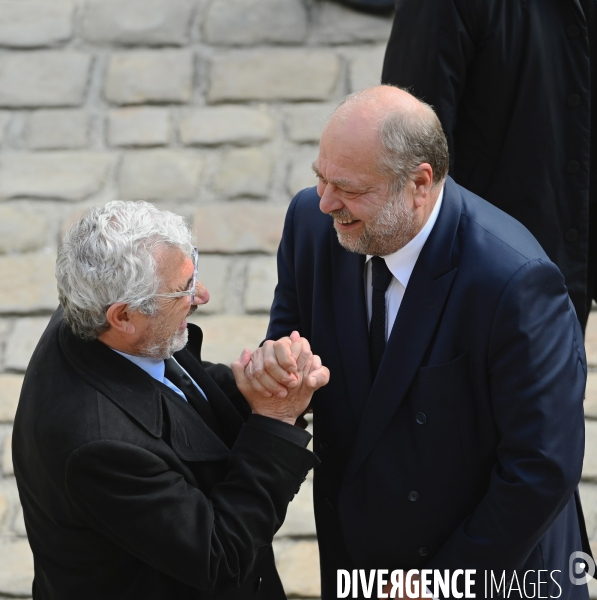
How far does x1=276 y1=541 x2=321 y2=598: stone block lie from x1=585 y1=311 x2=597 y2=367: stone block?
4.47 feet

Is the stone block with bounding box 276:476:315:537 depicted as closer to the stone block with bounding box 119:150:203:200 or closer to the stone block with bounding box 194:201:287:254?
the stone block with bounding box 194:201:287:254

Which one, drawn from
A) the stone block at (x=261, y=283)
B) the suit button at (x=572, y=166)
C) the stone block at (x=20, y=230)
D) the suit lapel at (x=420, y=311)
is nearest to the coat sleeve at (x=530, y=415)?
the suit lapel at (x=420, y=311)

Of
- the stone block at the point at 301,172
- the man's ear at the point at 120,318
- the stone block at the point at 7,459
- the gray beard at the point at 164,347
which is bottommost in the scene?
the stone block at the point at 7,459

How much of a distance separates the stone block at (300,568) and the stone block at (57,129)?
2.38 m

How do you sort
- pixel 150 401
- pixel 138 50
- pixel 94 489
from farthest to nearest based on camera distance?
pixel 138 50, pixel 150 401, pixel 94 489

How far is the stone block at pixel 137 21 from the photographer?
495 cm

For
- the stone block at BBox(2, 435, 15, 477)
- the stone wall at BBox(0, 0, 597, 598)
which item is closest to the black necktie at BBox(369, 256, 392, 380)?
the stone wall at BBox(0, 0, 597, 598)

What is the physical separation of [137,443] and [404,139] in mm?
883

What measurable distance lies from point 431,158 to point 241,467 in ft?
2.74

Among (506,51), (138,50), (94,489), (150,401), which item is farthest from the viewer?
(138,50)

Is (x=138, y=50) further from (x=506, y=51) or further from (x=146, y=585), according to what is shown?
(x=146, y=585)

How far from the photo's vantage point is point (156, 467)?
200cm

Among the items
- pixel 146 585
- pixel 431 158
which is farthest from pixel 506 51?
pixel 146 585

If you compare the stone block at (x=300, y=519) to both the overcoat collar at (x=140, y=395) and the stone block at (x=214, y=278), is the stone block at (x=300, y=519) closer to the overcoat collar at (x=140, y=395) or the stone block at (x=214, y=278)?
the stone block at (x=214, y=278)
